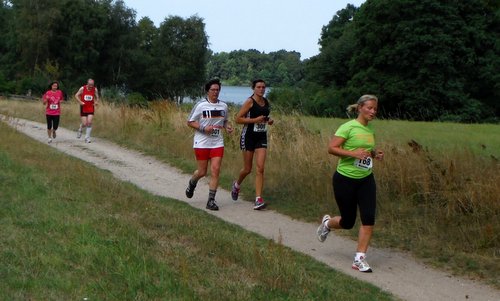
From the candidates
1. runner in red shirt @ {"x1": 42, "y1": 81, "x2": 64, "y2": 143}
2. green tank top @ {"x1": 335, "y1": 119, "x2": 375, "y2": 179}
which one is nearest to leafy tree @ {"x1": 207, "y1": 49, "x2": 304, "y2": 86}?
runner in red shirt @ {"x1": 42, "y1": 81, "x2": 64, "y2": 143}

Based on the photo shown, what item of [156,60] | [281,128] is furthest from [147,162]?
[156,60]

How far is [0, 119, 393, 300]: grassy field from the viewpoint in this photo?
4.81 m

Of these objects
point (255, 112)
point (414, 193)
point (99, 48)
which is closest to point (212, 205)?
point (255, 112)

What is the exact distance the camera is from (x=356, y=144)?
6.51 meters

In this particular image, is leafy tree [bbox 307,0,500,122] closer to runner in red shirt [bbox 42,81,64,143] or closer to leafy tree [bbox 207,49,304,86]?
leafy tree [bbox 207,49,304,86]

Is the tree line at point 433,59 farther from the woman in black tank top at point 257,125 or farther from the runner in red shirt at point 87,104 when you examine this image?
the woman in black tank top at point 257,125

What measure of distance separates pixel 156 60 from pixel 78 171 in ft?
243

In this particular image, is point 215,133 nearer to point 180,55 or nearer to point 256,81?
point 256,81

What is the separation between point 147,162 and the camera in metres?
14.8

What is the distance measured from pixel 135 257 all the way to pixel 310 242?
2.88 metres

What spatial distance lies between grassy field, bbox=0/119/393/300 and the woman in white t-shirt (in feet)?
3.20

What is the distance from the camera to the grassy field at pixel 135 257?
4.81 m

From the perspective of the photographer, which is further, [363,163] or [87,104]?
[87,104]

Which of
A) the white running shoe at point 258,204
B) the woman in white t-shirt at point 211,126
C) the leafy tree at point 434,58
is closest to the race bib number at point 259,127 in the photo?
the woman in white t-shirt at point 211,126
